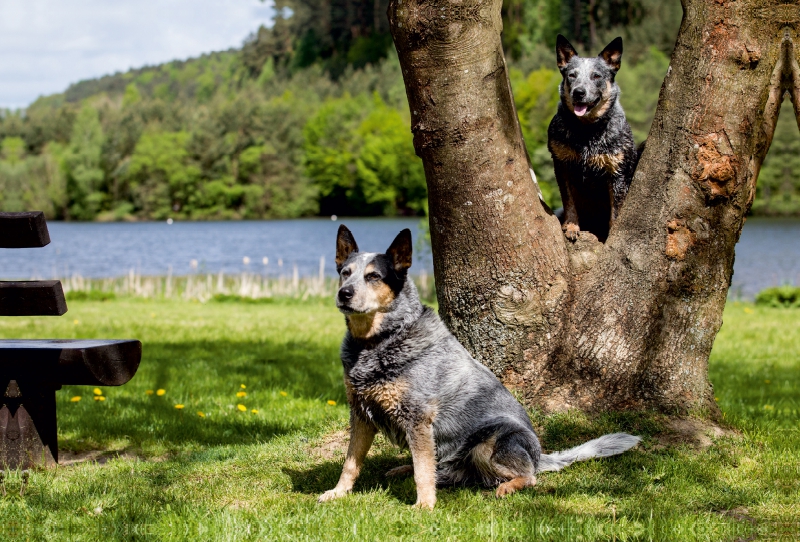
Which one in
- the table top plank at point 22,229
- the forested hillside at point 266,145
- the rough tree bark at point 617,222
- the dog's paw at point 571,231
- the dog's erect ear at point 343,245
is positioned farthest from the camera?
the forested hillside at point 266,145

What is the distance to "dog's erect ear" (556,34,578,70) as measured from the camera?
19.7 feet

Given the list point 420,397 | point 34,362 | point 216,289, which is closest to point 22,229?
point 34,362

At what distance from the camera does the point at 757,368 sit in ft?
30.3

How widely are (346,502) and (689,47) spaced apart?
393 centimetres

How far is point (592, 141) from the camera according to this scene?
570 cm

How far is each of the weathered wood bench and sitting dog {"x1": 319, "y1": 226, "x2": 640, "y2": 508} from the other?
160 cm

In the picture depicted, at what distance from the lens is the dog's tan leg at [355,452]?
14.7ft

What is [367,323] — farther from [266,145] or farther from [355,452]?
[266,145]

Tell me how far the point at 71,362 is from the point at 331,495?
1925 mm

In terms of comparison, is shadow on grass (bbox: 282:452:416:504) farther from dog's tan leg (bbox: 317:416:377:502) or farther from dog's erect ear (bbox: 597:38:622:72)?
dog's erect ear (bbox: 597:38:622:72)

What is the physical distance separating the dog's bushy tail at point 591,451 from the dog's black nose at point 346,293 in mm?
1700

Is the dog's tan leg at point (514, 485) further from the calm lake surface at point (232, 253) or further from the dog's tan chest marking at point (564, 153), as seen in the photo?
the calm lake surface at point (232, 253)

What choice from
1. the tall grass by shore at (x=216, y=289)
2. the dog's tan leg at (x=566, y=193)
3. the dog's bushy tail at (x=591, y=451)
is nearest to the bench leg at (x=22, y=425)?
the dog's bushy tail at (x=591, y=451)

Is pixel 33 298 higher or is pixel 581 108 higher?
pixel 581 108
